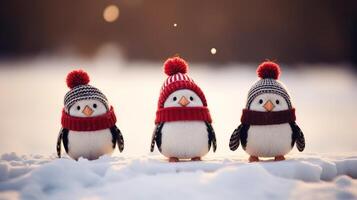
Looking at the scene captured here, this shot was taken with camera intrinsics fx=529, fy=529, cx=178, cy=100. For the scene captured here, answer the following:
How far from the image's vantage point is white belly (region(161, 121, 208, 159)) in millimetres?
4602

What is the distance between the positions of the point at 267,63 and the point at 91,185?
78.8 inches

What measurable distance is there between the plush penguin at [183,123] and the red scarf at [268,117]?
36 cm

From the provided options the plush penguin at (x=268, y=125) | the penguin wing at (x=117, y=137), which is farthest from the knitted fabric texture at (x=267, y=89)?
the penguin wing at (x=117, y=137)

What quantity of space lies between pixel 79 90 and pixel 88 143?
51cm

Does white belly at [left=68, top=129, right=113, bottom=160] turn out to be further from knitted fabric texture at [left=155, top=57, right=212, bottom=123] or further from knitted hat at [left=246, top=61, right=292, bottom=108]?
knitted hat at [left=246, top=61, right=292, bottom=108]

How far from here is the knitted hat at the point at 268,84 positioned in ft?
15.3

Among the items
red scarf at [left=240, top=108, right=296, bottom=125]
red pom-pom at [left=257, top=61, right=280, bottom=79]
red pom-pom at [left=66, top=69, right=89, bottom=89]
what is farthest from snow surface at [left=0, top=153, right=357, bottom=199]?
red pom-pom at [left=66, top=69, right=89, bottom=89]

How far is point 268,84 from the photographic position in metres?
4.72

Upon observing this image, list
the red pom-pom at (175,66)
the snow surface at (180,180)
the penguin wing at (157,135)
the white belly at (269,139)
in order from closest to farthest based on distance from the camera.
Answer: the snow surface at (180,180), the white belly at (269,139), the penguin wing at (157,135), the red pom-pom at (175,66)

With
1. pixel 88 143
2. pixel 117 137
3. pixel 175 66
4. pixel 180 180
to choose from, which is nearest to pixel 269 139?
pixel 180 180

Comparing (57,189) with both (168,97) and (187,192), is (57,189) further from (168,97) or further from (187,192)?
(168,97)

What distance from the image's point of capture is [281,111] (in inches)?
182

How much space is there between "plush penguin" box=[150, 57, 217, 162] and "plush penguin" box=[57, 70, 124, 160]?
45cm

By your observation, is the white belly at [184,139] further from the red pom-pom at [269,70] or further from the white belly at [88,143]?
the red pom-pom at [269,70]
